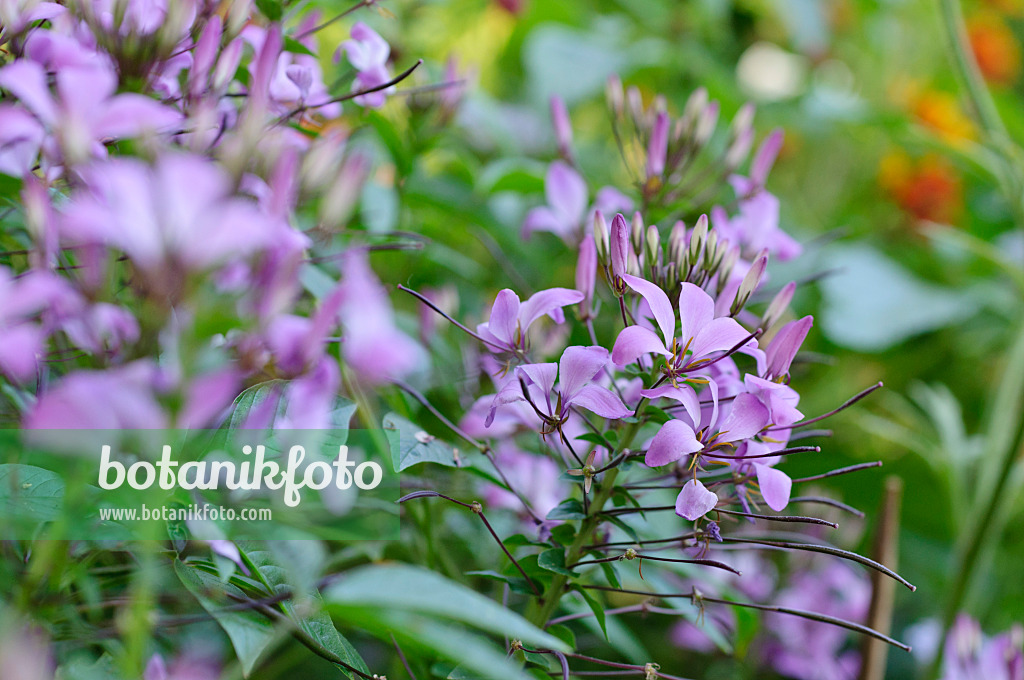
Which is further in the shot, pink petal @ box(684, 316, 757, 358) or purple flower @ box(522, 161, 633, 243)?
purple flower @ box(522, 161, 633, 243)

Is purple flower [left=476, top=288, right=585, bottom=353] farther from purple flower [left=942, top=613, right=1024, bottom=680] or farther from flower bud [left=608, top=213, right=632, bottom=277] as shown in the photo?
purple flower [left=942, top=613, right=1024, bottom=680]

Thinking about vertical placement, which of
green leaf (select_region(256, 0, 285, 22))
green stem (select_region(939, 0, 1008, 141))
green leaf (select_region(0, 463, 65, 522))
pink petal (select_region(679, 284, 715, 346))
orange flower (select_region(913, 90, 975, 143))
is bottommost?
green leaf (select_region(0, 463, 65, 522))

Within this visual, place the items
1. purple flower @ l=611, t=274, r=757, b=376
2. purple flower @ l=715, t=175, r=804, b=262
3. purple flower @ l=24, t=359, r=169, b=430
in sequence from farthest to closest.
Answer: purple flower @ l=715, t=175, r=804, b=262 < purple flower @ l=611, t=274, r=757, b=376 < purple flower @ l=24, t=359, r=169, b=430

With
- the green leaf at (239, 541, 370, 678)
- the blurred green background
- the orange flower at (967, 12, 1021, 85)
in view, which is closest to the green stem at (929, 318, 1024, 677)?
A: the blurred green background

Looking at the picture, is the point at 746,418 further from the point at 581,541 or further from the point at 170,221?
the point at 170,221

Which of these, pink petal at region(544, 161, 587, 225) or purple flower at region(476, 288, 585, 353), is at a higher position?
pink petal at region(544, 161, 587, 225)

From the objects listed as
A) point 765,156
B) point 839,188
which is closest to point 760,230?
point 765,156

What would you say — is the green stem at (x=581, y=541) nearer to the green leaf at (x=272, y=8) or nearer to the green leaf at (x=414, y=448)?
the green leaf at (x=414, y=448)
